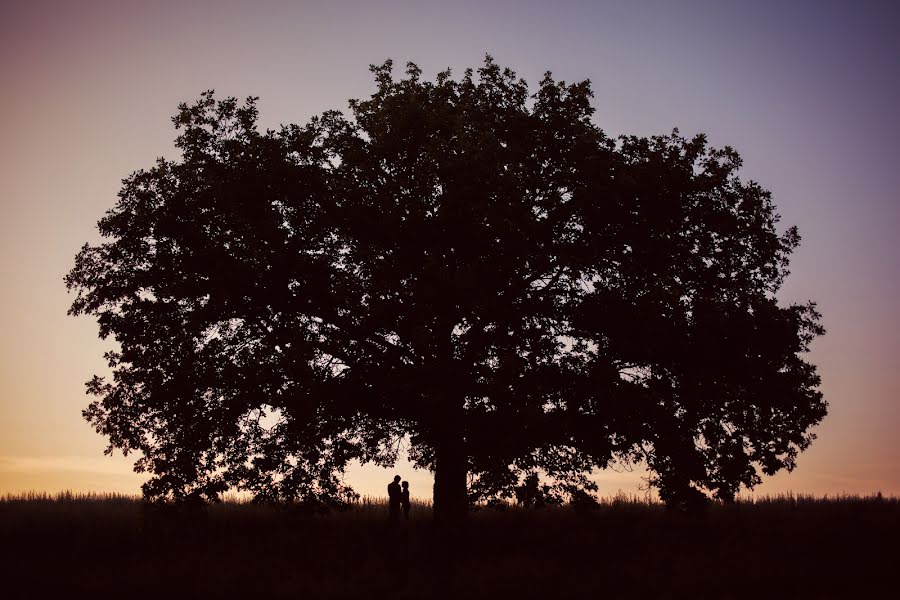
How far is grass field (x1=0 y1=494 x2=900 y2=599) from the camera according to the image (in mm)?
19922

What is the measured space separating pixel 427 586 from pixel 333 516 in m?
10.7

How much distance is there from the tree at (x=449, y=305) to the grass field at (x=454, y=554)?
1950 millimetres

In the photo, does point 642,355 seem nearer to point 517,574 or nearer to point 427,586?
point 517,574

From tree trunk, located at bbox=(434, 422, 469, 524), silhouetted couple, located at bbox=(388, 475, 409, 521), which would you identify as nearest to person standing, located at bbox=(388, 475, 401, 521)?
silhouetted couple, located at bbox=(388, 475, 409, 521)

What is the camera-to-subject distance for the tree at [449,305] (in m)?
23.3

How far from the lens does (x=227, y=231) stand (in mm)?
25031

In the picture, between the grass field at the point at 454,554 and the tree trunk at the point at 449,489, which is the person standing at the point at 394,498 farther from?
the tree trunk at the point at 449,489

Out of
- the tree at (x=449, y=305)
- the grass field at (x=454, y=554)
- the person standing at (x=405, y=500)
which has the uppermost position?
the tree at (x=449, y=305)

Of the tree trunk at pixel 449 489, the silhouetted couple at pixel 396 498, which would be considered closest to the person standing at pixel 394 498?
the silhouetted couple at pixel 396 498

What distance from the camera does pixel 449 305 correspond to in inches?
923

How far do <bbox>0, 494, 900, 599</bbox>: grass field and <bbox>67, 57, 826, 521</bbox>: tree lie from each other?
6.40 feet

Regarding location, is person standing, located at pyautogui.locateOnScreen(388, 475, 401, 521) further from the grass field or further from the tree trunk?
the tree trunk

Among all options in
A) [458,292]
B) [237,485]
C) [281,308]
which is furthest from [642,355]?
[237,485]

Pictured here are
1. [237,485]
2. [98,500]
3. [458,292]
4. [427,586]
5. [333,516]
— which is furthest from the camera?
[98,500]
